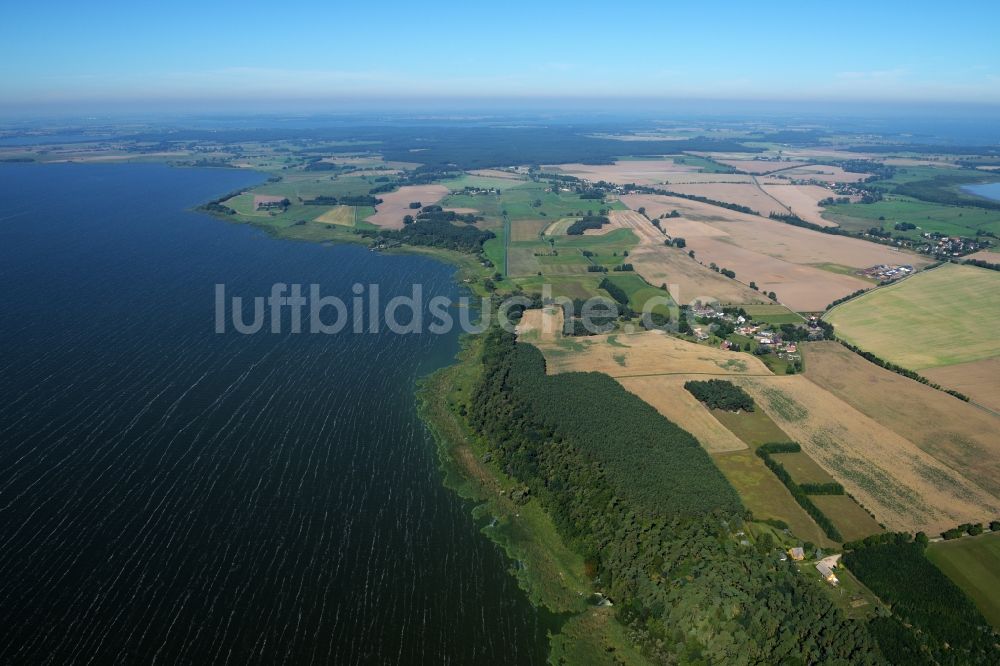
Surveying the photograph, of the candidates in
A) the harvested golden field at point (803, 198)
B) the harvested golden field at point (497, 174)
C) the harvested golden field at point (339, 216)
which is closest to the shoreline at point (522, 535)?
the harvested golden field at point (339, 216)

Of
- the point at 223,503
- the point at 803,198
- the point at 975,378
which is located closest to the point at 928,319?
the point at 975,378

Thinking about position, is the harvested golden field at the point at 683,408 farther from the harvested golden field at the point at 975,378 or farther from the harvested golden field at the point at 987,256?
the harvested golden field at the point at 987,256

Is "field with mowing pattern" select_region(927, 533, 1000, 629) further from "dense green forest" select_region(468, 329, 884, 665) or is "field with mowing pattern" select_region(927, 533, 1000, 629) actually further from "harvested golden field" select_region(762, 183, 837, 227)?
"harvested golden field" select_region(762, 183, 837, 227)

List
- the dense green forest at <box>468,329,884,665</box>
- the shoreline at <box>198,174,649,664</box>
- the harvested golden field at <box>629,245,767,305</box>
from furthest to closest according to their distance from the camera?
the harvested golden field at <box>629,245,767,305</box> < the shoreline at <box>198,174,649,664</box> < the dense green forest at <box>468,329,884,665</box>

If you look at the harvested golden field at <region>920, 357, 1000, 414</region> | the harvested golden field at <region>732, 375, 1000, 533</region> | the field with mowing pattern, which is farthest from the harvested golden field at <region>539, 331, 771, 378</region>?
the field with mowing pattern

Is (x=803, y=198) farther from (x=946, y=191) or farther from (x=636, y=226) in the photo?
(x=636, y=226)

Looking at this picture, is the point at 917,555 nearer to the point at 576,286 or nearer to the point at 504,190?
the point at 576,286

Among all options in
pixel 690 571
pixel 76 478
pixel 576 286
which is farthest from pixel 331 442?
pixel 576 286
